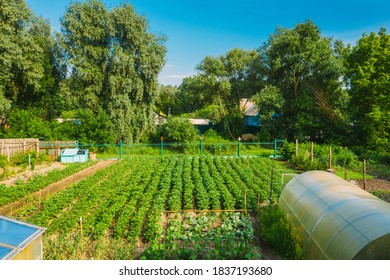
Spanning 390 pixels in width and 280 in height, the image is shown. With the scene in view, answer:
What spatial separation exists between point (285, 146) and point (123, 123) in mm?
13412

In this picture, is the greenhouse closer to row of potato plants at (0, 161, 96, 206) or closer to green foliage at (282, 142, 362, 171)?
row of potato plants at (0, 161, 96, 206)

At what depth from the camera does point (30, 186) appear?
1319 centimetres

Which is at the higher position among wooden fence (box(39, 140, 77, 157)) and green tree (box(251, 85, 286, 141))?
green tree (box(251, 85, 286, 141))

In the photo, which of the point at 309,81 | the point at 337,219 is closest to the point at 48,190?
the point at 337,219

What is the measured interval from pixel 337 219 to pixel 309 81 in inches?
925

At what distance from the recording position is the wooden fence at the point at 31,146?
20.0m

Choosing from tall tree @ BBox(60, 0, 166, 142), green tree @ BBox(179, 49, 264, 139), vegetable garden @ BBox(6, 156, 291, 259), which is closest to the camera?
vegetable garden @ BBox(6, 156, 291, 259)

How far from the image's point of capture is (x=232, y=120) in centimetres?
3288

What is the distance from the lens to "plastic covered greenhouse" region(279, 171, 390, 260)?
5211 mm

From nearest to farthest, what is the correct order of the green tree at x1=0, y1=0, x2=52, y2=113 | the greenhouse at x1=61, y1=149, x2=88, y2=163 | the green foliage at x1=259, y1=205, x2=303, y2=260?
the green foliage at x1=259, y1=205, x2=303, y2=260, the greenhouse at x1=61, y1=149, x2=88, y2=163, the green tree at x1=0, y1=0, x2=52, y2=113

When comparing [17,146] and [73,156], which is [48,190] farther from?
[17,146]

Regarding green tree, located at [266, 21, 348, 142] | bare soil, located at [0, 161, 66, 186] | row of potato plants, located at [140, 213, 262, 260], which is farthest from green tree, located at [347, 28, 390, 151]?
bare soil, located at [0, 161, 66, 186]

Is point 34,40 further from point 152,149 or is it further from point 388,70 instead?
point 388,70

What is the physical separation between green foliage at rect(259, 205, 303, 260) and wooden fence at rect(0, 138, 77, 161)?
17.7 metres
